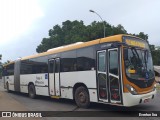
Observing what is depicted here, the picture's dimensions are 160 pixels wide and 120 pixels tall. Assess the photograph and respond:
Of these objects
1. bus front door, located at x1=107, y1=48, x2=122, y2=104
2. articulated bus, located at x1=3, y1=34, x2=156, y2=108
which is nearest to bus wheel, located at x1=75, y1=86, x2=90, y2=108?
articulated bus, located at x1=3, y1=34, x2=156, y2=108

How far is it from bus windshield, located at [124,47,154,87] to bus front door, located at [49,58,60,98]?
5.14m

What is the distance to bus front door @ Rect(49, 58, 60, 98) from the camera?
14.8 metres

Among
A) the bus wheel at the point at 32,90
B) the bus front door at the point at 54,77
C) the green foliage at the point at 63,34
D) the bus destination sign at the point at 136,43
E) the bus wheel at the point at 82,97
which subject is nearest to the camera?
the bus destination sign at the point at 136,43

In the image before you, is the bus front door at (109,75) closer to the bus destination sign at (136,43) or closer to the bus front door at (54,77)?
the bus destination sign at (136,43)

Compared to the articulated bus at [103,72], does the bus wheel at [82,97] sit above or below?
below

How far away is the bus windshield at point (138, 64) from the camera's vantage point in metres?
10.5

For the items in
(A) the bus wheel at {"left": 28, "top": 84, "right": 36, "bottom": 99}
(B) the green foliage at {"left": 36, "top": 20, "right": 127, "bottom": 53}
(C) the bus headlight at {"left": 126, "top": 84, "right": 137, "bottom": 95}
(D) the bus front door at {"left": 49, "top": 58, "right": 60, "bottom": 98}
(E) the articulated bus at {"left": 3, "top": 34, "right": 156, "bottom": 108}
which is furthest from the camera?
(B) the green foliage at {"left": 36, "top": 20, "right": 127, "bottom": 53}

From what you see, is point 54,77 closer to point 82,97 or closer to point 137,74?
point 82,97

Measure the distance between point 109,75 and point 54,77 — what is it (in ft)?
16.2

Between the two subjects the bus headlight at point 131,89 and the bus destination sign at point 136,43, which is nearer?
the bus headlight at point 131,89

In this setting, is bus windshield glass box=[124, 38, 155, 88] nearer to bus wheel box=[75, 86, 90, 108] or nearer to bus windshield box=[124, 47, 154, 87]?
bus windshield box=[124, 47, 154, 87]

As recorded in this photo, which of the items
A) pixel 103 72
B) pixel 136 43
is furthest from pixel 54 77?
pixel 136 43

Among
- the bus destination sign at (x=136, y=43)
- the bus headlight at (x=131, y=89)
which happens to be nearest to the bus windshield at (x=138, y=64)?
the bus destination sign at (x=136, y=43)

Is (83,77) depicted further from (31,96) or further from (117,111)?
(31,96)
